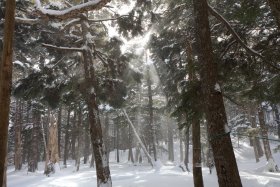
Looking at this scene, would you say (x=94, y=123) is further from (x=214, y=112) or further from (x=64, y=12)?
(x=214, y=112)

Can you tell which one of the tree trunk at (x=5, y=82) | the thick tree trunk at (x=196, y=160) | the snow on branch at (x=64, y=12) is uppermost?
the snow on branch at (x=64, y=12)

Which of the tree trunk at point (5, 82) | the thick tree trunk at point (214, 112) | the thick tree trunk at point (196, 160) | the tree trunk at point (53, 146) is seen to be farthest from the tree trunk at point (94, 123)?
the tree trunk at point (53, 146)

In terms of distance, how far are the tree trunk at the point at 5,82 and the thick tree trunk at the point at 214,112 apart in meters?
4.14

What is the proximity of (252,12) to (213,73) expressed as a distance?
89.8 inches

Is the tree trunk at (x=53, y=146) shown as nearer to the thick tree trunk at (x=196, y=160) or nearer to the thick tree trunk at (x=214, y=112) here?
the thick tree trunk at (x=196, y=160)

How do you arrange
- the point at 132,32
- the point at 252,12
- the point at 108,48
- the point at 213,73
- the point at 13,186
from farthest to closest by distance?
the point at 13,186, the point at 108,48, the point at 132,32, the point at 252,12, the point at 213,73

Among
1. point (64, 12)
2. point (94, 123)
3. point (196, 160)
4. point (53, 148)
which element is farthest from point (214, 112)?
point (53, 148)

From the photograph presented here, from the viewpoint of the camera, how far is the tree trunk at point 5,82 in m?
5.95

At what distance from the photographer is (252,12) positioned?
310 inches

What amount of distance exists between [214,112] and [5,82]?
4.37 m

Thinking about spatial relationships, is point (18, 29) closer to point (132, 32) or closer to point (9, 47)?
point (132, 32)

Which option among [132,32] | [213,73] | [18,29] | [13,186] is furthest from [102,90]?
[13,186]

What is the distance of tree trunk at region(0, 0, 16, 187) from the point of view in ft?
19.5

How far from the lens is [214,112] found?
6.57 meters
